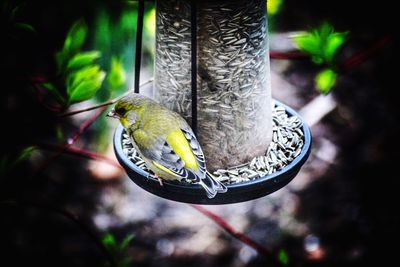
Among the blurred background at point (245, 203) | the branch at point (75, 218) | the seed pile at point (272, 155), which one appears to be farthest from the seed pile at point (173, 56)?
the blurred background at point (245, 203)

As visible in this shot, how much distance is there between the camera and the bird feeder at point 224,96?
2.02 metres

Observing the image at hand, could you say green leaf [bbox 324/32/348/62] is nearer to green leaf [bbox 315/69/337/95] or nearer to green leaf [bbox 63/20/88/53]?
green leaf [bbox 315/69/337/95]

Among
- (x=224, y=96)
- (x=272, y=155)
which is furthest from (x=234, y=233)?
(x=224, y=96)

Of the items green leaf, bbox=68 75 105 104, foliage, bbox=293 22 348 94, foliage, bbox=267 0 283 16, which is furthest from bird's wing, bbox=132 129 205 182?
foliage, bbox=267 0 283 16

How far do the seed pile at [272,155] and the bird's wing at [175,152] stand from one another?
4.7 inches

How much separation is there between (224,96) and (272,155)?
14.2 inches

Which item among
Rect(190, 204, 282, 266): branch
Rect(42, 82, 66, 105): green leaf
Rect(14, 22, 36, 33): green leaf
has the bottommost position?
Rect(190, 204, 282, 266): branch

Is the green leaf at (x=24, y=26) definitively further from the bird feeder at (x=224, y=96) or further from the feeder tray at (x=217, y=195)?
the feeder tray at (x=217, y=195)

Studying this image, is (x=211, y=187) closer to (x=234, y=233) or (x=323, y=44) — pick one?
(x=234, y=233)

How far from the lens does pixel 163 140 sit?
219 centimetres

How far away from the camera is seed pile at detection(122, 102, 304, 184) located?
227cm

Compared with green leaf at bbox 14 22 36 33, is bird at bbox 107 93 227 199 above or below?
below

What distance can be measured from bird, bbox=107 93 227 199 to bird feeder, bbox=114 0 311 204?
5cm

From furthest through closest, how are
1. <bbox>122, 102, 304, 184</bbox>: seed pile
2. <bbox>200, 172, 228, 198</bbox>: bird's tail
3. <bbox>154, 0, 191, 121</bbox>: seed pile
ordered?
<bbox>122, 102, 304, 184</bbox>: seed pile < <bbox>154, 0, 191, 121</bbox>: seed pile < <bbox>200, 172, 228, 198</bbox>: bird's tail
